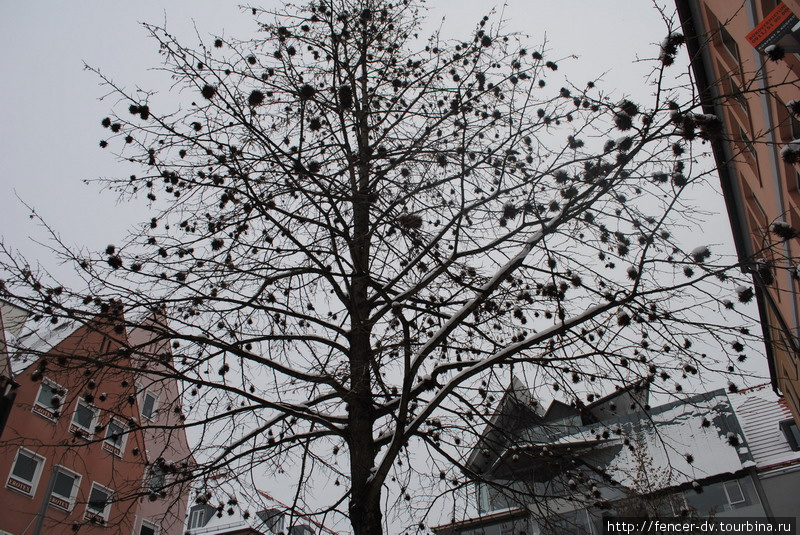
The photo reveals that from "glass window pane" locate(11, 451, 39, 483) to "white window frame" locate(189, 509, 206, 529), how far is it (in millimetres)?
10164

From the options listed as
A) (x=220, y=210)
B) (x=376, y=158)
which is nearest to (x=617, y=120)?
(x=376, y=158)

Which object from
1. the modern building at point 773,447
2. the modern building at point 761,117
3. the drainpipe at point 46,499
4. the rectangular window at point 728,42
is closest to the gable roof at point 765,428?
the modern building at point 773,447

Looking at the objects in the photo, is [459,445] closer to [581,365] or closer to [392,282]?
[581,365]

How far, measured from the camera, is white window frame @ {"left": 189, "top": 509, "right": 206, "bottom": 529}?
25.0 metres

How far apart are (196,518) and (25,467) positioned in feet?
39.5

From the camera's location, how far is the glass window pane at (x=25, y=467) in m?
15.4

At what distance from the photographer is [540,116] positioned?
17.5 ft

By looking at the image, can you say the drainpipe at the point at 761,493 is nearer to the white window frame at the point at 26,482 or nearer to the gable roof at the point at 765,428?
the gable roof at the point at 765,428

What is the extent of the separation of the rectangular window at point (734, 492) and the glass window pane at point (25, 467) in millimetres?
22819

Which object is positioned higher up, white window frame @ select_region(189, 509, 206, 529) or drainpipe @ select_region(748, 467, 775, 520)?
white window frame @ select_region(189, 509, 206, 529)

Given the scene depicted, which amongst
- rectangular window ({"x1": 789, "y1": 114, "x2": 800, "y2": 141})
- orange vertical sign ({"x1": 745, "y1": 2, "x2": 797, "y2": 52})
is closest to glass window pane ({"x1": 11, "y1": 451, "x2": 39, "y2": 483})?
orange vertical sign ({"x1": 745, "y1": 2, "x2": 797, "y2": 52})

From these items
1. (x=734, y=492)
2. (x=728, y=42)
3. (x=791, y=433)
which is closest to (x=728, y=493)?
(x=734, y=492)

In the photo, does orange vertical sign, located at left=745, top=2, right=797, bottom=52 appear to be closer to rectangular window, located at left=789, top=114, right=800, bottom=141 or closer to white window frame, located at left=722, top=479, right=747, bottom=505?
rectangular window, located at left=789, top=114, right=800, bottom=141

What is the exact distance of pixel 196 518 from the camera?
25969mm
